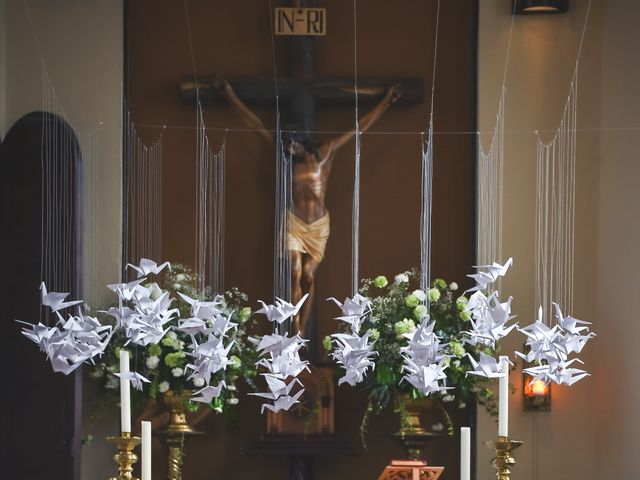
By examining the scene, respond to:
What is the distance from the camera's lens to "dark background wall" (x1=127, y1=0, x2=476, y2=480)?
26.6 feet

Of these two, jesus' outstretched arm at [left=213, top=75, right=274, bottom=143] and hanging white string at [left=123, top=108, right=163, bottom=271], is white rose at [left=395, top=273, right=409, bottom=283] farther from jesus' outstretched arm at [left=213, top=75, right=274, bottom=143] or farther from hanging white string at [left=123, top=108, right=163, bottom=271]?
hanging white string at [left=123, top=108, right=163, bottom=271]

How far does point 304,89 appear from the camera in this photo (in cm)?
788

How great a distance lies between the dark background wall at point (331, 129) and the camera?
8102mm

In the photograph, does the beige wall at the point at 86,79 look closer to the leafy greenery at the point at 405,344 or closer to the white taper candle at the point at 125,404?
the leafy greenery at the point at 405,344

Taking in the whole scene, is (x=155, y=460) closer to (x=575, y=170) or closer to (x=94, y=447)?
(x=94, y=447)

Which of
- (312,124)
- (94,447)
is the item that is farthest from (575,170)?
(94,447)

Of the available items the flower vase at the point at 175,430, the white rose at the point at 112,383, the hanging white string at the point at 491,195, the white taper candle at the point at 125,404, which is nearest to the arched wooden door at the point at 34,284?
the white rose at the point at 112,383

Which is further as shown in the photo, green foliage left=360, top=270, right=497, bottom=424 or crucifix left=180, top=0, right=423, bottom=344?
crucifix left=180, top=0, right=423, bottom=344

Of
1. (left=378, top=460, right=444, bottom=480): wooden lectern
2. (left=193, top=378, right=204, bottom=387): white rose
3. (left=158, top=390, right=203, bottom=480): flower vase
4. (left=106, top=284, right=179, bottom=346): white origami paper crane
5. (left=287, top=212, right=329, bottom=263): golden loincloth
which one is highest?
(left=287, top=212, right=329, bottom=263): golden loincloth

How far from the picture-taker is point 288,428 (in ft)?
25.0

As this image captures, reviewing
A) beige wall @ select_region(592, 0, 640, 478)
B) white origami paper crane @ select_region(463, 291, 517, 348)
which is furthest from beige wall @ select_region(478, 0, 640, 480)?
white origami paper crane @ select_region(463, 291, 517, 348)

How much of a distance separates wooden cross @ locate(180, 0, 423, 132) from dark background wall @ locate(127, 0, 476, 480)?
18 cm

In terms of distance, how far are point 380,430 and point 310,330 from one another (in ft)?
2.48

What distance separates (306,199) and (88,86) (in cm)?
147
